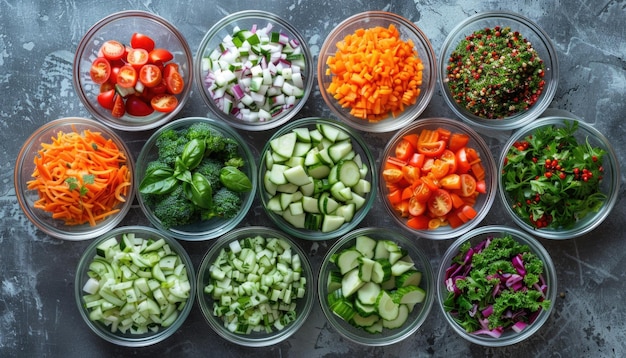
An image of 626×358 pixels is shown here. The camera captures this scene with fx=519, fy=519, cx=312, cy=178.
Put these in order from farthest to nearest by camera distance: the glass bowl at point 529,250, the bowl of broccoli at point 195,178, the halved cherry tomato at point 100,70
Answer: the glass bowl at point 529,250
the halved cherry tomato at point 100,70
the bowl of broccoli at point 195,178

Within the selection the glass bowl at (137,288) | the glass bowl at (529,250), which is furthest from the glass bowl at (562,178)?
the glass bowl at (137,288)

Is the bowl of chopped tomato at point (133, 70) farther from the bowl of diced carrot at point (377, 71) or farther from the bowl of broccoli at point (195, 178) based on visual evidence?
the bowl of diced carrot at point (377, 71)

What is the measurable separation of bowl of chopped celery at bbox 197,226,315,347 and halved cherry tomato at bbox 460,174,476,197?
92 cm

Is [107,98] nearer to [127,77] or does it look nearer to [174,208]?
[127,77]

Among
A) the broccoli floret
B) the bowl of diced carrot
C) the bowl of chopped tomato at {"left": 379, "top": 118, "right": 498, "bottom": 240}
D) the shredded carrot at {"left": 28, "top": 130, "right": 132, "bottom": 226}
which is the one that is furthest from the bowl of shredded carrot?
the bowl of chopped tomato at {"left": 379, "top": 118, "right": 498, "bottom": 240}

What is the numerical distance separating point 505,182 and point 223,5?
5.98 ft

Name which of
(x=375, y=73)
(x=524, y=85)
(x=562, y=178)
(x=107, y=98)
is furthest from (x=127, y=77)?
(x=562, y=178)

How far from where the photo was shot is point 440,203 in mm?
2732

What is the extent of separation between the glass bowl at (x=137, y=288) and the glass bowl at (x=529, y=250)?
53.7 inches

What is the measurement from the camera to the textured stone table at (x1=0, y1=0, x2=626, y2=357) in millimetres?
2873

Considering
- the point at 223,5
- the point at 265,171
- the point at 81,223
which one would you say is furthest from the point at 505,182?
the point at 81,223

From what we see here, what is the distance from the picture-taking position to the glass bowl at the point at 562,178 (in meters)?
2.67

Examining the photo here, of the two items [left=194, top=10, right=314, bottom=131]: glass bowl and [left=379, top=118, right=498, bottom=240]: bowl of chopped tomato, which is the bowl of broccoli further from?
[left=379, top=118, right=498, bottom=240]: bowl of chopped tomato

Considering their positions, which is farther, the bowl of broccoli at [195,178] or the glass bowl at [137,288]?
the glass bowl at [137,288]
